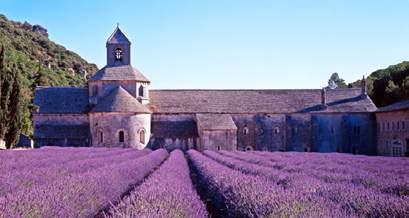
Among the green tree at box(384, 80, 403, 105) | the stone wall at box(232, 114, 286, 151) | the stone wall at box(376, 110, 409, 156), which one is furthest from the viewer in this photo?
the green tree at box(384, 80, 403, 105)

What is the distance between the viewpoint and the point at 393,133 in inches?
1606

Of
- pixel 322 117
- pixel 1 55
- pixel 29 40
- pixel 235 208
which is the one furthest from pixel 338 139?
pixel 29 40

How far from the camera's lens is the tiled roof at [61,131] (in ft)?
137

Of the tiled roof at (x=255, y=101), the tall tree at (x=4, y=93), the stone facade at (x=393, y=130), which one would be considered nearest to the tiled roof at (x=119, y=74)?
the tiled roof at (x=255, y=101)

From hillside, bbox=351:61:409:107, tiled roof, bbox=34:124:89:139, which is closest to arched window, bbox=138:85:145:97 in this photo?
tiled roof, bbox=34:124:89:139

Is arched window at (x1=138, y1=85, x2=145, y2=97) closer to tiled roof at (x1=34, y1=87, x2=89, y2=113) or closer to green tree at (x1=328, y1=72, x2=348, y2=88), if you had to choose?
tiled roof at (x1=34, y1=87, x2=89, y2=113)

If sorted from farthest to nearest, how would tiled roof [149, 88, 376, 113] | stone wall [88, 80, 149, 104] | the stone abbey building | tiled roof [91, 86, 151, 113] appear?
tiled roof [149, 88, 376, 113] → stone wall [88, 80, 149, 104] → the stone abbey building → tiled roof [91, 86, 151, 113]

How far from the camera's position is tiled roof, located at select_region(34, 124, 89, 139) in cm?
4178

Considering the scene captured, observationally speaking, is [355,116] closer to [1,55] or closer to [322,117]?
[322,117]

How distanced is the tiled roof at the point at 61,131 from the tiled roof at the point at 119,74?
4203 mm

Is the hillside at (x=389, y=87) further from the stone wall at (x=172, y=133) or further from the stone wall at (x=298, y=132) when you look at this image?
the stone wall at (x=172, y=133)

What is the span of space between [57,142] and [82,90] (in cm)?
571

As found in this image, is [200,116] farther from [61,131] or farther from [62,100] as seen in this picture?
[62,100]

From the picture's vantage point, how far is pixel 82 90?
4556 cm
